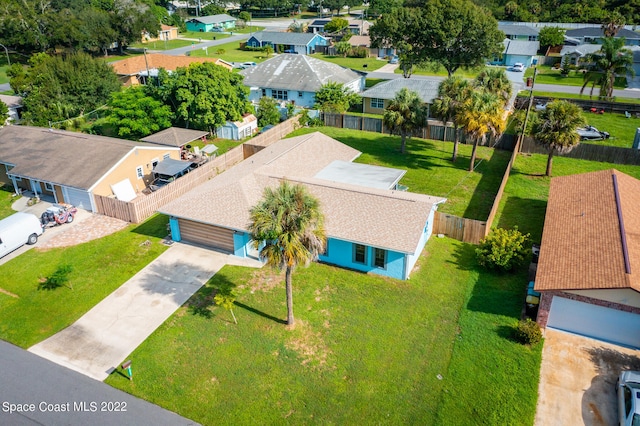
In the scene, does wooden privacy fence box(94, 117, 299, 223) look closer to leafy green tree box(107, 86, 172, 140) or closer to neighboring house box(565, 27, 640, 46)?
leafy green tree box(107, 86, 172, 140)

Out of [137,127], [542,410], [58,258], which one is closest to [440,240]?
[542,410]

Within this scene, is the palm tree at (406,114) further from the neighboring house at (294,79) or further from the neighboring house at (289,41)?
the neighboring house at (289,41)

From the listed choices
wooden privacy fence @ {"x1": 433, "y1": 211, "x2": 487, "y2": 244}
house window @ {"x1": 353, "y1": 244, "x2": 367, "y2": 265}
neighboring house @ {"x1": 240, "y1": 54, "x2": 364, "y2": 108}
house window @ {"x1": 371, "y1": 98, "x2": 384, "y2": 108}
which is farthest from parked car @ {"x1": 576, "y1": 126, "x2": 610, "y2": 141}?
house window @ {"x1": 353, "y1": 244, "x2": 367, "y2": 265}

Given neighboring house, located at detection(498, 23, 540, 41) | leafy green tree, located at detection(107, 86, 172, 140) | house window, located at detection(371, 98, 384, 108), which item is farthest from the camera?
neighboring house, located at detection(498, 23, 540, 41)

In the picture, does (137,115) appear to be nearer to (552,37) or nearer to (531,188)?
(531,188)

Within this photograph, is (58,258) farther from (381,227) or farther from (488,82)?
(488,82)

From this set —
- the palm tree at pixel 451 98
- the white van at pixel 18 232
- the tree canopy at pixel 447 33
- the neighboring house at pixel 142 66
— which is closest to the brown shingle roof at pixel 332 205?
the white van at pixel 18 232

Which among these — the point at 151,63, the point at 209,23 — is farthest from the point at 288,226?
the point at 209,23
